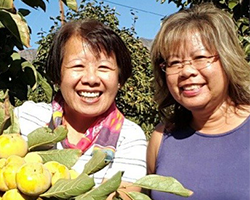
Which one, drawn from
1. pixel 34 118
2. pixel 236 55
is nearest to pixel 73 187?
pixel 34 118

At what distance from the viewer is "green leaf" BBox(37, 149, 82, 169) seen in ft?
2.64

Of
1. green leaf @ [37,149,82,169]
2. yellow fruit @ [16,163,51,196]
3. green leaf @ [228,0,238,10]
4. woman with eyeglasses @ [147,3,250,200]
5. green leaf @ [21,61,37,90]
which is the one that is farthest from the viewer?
green leaf @ [228,0,238,10]

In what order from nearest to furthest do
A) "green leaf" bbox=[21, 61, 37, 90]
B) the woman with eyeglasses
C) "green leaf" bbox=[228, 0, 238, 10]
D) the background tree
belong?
the woman with eyeglasses → the background tree → "green leaf" bbox=[21, 61, 37, 90] → "green leaf" bbox=[228, 0, 238, 10]

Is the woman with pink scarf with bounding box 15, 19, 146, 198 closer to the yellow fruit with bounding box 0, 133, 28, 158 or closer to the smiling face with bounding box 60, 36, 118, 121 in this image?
the smiling face with bounding box 60, 36, 118, 121

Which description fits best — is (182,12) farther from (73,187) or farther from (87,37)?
(73,187)

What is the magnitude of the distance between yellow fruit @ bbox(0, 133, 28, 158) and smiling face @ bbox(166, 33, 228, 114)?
727 millimetres

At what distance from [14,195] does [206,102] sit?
86 centimetres

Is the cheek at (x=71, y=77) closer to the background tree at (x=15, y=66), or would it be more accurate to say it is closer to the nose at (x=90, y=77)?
the nose at (x=90, y=77)

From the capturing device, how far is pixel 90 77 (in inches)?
52.3

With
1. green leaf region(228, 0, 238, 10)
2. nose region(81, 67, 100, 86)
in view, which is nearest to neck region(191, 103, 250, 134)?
nose region(81, 67, 100, 86)

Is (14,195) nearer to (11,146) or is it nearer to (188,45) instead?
(11,146)

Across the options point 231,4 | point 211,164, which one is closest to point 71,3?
point 211,164

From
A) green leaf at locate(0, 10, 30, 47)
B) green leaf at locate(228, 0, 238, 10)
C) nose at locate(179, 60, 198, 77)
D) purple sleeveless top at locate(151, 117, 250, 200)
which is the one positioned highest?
green leaf at locate(228, 0, 238, 10)

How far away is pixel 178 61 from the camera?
1438 mm
